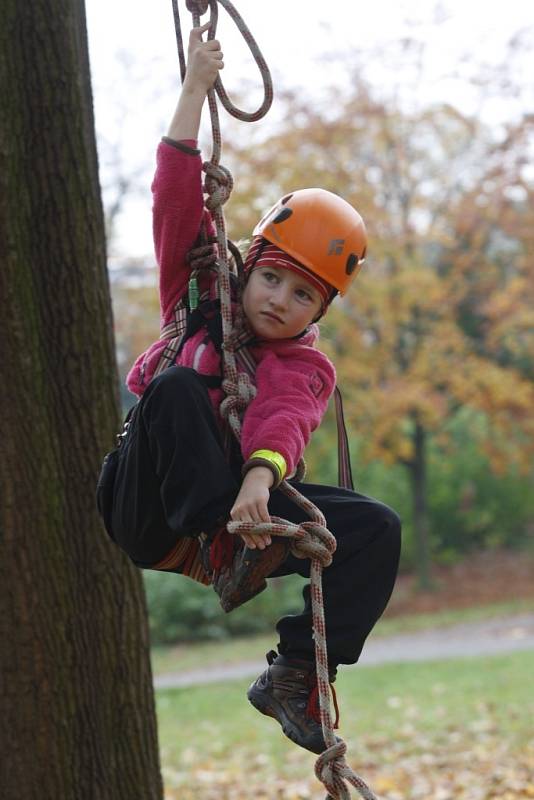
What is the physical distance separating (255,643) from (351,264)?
12935 millimetres

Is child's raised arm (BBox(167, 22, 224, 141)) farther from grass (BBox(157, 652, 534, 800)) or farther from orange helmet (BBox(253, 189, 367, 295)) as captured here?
grass (BBox(157, 652, 534, 800))

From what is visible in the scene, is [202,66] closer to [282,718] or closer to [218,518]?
[218,518]

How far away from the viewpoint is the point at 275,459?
267 centimetres

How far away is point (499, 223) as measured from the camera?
16.3m

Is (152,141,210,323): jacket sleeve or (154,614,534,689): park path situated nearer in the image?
(152,141,210,323): jacket sleeve

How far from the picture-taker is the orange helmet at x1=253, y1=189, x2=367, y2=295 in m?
2.94

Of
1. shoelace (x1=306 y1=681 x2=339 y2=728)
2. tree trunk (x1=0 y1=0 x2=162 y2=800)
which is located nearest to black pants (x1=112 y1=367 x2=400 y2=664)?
shoelace (x1=306 y1=681 x2=339 y2=728)

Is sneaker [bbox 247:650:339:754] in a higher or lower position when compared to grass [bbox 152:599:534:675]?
higher

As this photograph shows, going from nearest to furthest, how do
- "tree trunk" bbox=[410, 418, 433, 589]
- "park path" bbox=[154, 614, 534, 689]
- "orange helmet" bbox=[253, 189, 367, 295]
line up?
"orange helmet" bbox=[253, 189, 367, 295], "park path" bbox=[154, 614, 534, 689], "tree trunk" bbox=[410, 418, 433, 589]

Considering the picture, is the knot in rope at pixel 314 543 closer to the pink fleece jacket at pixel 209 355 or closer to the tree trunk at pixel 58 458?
the pink fleece jacket at pixel 209 355

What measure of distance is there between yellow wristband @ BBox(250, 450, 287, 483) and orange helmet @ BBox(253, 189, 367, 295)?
574 millimetres

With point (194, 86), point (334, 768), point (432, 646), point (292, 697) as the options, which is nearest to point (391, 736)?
point (432, 646)

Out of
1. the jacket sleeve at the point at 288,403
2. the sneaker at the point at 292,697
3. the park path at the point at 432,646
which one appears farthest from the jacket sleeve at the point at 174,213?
the park path at the point at 432,646

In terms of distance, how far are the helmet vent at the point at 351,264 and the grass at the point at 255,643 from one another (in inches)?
450
